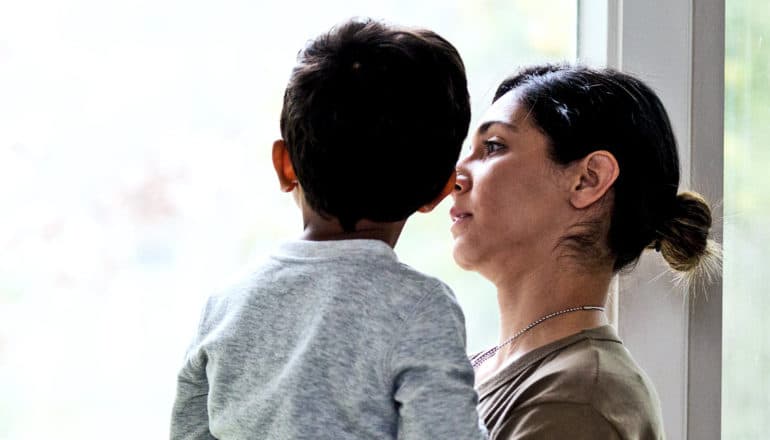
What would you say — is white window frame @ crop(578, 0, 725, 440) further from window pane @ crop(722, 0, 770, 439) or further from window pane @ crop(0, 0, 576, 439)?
window pane @ crop(0, 0, 576, 439)

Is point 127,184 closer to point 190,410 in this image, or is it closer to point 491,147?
point 190,410

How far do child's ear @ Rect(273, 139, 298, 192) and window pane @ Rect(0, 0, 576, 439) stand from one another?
0.39 m

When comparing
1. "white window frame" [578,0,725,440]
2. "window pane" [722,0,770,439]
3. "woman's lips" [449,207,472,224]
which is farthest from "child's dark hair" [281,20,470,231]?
"window pane" [722,0,770,439]

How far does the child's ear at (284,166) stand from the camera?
3.59ft

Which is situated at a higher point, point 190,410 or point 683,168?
point 683,168

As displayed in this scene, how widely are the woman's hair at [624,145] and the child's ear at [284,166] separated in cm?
46

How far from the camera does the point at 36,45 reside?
1.38 metres

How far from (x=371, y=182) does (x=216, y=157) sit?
511 millimetres

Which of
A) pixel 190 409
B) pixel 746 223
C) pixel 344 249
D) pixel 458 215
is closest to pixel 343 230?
pixel 344 249

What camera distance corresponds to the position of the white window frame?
1.61 meters

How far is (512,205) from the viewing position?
1.40 metres

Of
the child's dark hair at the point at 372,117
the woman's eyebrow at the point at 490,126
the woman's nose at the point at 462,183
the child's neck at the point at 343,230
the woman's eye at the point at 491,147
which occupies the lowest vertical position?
the woman's nose at the point at 462,183

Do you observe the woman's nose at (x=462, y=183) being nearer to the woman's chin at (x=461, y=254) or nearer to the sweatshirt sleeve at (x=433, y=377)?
the woman's chin at (x=461, y=254)

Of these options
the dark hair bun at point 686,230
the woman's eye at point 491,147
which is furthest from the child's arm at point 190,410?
the dark hair bun at point 686,230
